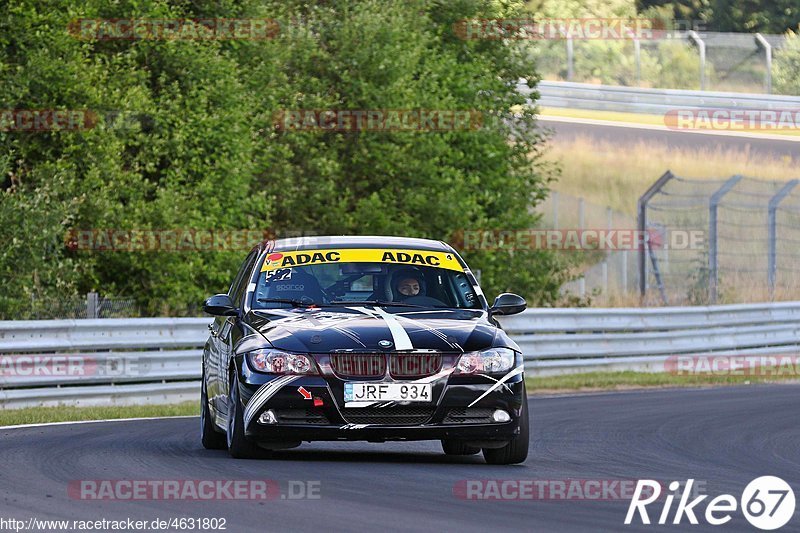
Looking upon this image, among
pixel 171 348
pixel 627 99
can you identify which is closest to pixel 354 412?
pixel 171 348

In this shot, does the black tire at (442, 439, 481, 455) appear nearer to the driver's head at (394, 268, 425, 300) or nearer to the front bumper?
the front bumper

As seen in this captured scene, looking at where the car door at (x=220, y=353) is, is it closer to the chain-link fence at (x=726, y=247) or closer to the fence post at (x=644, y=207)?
the fence post at (x=644, y=207)

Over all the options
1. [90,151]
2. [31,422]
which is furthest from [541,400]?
[90,151]

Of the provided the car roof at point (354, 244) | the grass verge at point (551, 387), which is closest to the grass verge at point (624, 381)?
the grass verge at point (551, 387)

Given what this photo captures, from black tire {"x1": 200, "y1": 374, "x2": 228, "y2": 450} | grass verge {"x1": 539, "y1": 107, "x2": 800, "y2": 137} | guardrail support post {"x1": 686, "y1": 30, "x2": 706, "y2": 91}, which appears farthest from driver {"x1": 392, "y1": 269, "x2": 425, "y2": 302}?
grass verge {"x1": 539, "y1": 107, "x2": 800, "y2": 137}

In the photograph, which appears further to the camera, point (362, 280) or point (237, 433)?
point (362, 280)

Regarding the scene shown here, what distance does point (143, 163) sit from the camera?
26.9m

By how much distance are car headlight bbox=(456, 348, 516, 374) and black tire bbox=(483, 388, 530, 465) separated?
25cm

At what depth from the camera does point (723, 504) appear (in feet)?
27.6

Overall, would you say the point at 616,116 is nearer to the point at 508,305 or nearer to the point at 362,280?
the point at 508,305

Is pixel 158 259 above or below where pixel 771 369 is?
above

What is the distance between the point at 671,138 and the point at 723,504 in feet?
148

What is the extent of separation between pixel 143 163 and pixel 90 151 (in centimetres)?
165

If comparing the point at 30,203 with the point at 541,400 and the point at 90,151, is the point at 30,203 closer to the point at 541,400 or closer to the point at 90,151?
the point at 90,151
